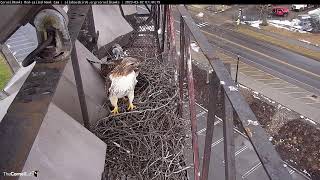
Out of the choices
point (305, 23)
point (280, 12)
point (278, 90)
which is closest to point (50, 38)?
point (278, 90)

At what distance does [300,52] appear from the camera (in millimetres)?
21328

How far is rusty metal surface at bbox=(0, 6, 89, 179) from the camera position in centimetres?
164

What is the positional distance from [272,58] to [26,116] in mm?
20432

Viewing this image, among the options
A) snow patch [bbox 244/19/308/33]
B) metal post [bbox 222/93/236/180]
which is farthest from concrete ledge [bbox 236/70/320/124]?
metal post [bbox 222/93/236/180]

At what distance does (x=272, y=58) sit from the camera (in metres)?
21.0

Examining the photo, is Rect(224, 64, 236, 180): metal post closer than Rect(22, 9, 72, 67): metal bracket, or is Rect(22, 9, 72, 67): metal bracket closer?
Rect(22, 9, 72, 67): metal bracket

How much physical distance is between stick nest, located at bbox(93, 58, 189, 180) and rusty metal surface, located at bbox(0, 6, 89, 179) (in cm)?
176

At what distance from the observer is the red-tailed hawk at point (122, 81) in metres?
3.97

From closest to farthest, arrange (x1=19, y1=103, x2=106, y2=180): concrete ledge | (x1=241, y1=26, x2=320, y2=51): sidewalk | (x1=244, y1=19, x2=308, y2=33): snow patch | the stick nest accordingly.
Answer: (x1=19, y1=103, x2=106, y2=180): concrete ledge, the stick nest, (x1=241, y1=26, x2=320, y2=51): sidewalk, (x1=244, y1=19, x2=308, y2=33): snow patch

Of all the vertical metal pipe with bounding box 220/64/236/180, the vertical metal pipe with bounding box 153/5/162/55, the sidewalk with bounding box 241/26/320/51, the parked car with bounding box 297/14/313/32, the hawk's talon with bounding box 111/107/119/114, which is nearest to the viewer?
the vertical metal pipe with bounding box 220/64/236/180

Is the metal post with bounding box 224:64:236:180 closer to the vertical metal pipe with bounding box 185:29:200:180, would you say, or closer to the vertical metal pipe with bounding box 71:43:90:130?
the vertical metal pipe with bounding box 185:29:200:180

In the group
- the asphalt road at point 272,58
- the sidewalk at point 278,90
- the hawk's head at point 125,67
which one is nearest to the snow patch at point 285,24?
the asphalt road at point 272,58

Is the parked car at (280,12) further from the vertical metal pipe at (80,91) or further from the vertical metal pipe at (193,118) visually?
the vertical metal pipe at (80,91)

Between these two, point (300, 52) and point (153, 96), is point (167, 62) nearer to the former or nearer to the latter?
point (153, 96)
